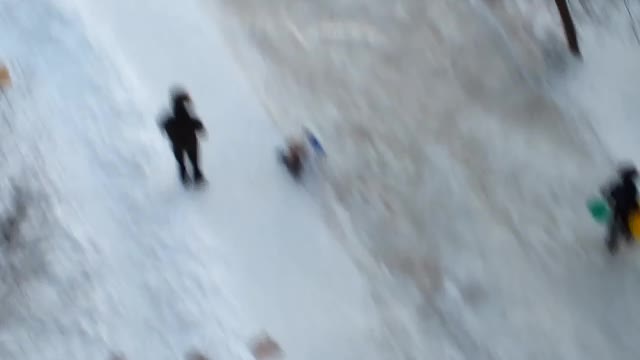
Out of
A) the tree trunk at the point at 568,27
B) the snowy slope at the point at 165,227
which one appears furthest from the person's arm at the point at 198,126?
the tree trunk at the point at 568,27

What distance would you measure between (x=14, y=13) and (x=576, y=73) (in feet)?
20.1

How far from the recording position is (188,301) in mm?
10570

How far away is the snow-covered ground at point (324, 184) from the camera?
10.4 meters

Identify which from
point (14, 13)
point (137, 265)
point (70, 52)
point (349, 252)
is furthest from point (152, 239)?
point (14, 13)

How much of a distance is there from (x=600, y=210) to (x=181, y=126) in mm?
3813

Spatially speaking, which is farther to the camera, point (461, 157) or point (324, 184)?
point (461, 157)

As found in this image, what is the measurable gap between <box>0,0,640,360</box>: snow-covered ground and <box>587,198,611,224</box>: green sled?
157 millimetres

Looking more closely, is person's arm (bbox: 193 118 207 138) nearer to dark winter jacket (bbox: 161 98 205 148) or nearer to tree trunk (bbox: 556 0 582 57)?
dark winter jacket (bbox: 161 98 205 148)

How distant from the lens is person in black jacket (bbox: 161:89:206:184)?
35.5ft

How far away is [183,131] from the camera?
35.9ft

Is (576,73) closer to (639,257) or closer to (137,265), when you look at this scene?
(639,257)

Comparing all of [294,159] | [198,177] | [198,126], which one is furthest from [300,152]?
[198,126]

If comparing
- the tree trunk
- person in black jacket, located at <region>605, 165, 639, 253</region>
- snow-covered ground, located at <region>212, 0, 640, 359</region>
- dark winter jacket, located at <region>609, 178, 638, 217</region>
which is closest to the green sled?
snow-covered ground, located at <region>212, 0, 640, 359</region>

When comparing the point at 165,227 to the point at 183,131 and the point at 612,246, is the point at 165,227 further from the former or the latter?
the point at 612,246
